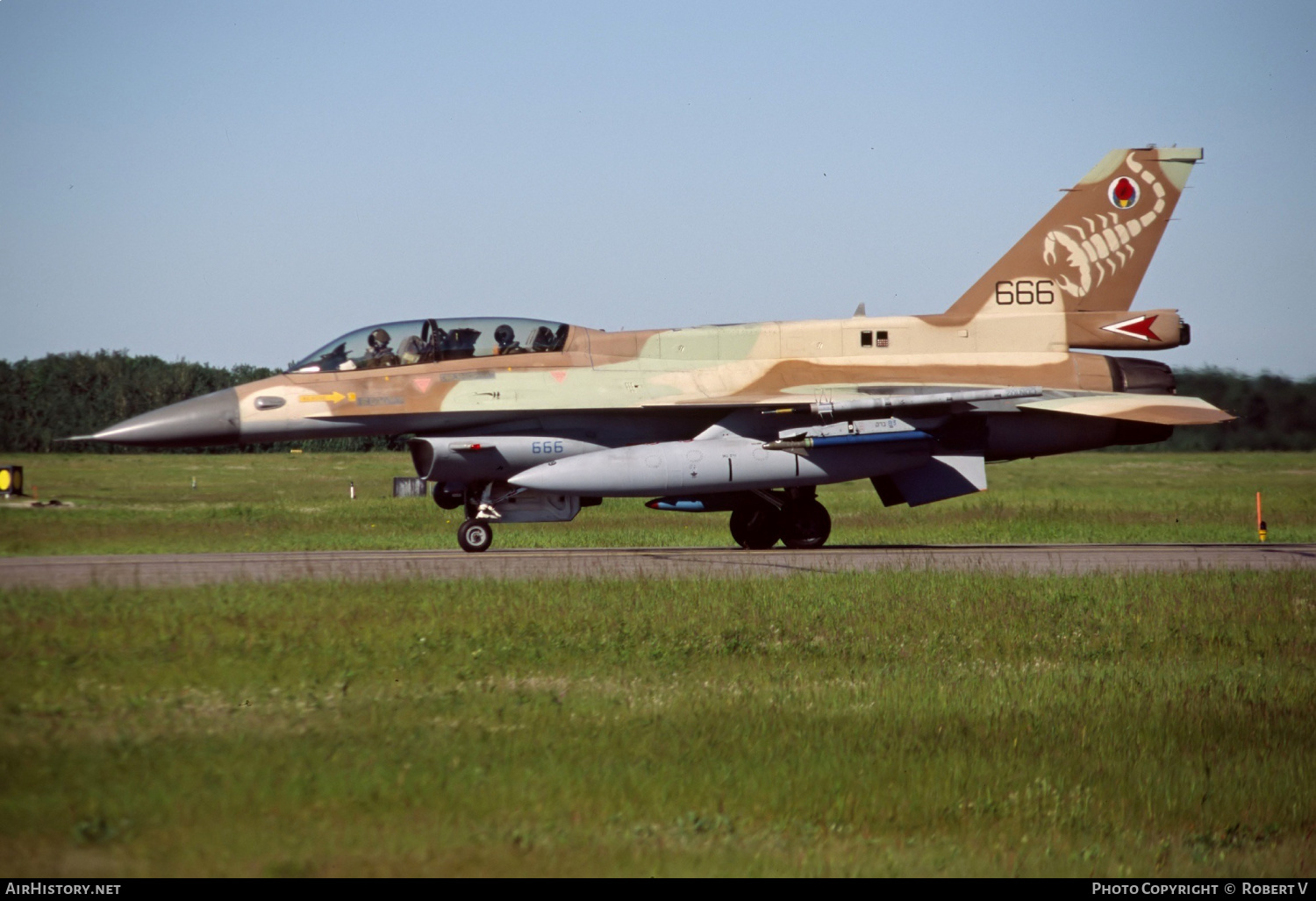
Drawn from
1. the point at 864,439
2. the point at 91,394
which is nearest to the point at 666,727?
the point at 864,439

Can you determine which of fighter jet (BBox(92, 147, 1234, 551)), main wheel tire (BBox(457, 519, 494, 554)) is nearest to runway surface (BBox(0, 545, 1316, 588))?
main wheel tire (BBox(457, 519, 494, 554))

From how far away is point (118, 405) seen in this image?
45906mm

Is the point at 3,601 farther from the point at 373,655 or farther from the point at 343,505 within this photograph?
the point at 343,505

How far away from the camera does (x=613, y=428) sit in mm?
18281

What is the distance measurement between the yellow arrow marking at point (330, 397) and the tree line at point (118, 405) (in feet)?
2.68

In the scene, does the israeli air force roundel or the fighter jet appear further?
the israeli air force roundel

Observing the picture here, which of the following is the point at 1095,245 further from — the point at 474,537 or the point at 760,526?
the point at 474,537

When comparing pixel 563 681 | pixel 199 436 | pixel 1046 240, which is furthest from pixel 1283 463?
pixel 563 681

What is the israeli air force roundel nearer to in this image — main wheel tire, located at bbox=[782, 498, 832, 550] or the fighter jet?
the fighter jet

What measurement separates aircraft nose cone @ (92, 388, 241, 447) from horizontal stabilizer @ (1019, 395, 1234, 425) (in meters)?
11.1

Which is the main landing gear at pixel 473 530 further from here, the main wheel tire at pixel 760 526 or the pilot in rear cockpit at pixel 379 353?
the main wheel tire at pixel 760 526

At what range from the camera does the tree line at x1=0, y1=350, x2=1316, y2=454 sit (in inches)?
934

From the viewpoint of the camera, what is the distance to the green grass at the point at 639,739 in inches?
210

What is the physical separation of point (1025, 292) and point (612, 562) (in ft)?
26.0
